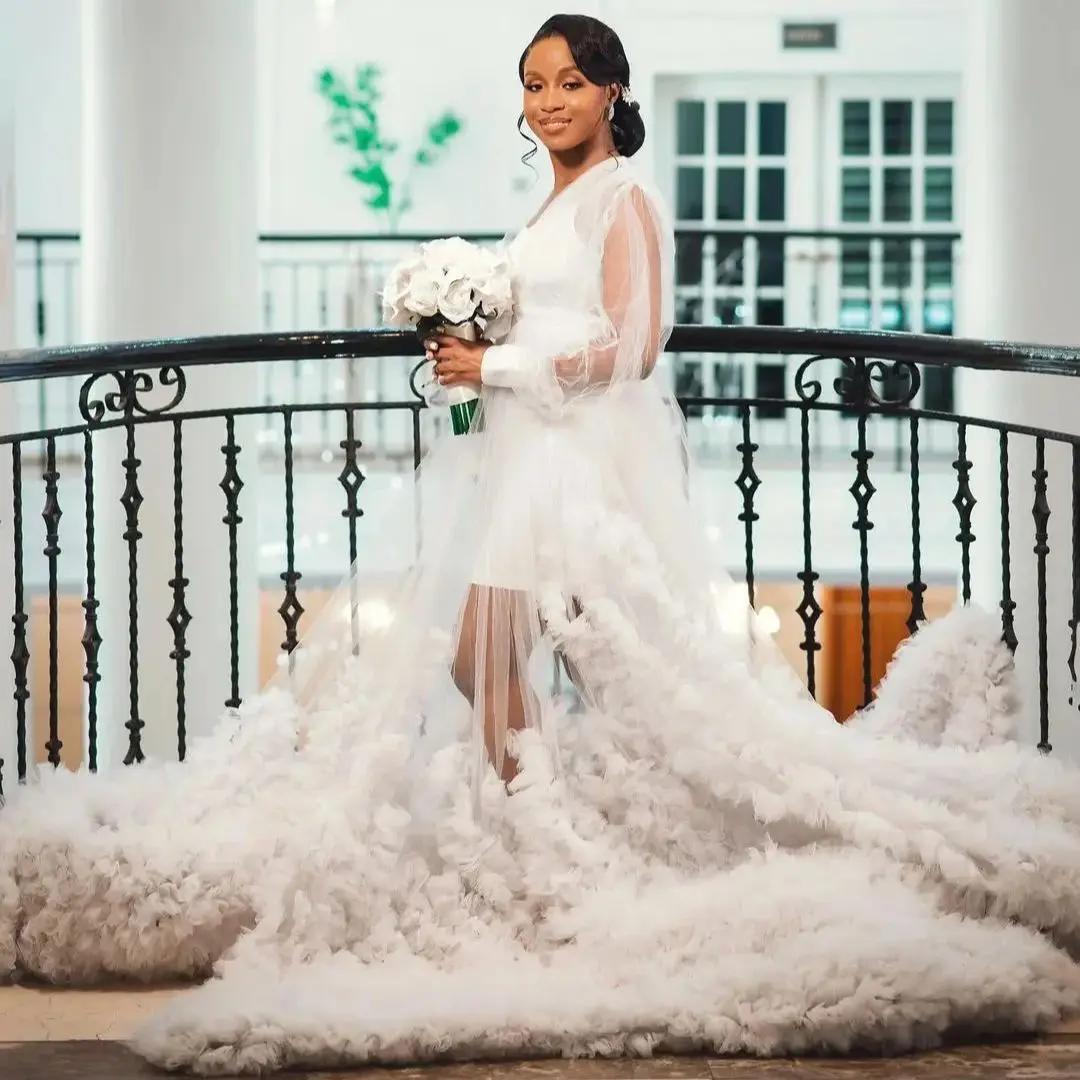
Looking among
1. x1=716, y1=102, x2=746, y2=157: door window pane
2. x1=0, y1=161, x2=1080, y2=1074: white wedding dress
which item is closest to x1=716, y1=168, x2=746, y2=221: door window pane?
x1=716, y1=102, x2=746, y2=157: door window pane

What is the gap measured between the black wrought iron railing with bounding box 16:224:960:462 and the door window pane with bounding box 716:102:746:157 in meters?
0.60

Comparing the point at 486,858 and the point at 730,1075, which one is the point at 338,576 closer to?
the point at 486,858

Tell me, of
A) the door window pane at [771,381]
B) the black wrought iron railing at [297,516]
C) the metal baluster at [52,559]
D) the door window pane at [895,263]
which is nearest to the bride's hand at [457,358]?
the black wrought iron railing at [297,516]

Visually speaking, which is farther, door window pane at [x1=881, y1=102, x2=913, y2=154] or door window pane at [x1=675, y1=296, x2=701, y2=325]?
door window pane at [x1=881, y1=102, x2=913, y2=154]

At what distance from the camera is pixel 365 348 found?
306 centimetres

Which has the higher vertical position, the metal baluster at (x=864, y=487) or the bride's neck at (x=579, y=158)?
the bride's neck at (x=579, y=158)

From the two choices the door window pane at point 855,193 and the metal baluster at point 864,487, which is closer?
the metal baluster at point 864,487

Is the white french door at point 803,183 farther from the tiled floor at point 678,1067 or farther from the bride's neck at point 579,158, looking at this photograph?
the tiled floor at point 678,1067

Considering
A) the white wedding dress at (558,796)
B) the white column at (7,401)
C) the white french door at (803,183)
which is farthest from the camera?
the white french door at (803,183)

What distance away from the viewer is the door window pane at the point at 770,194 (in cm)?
905

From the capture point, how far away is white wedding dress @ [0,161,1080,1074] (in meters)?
2.21

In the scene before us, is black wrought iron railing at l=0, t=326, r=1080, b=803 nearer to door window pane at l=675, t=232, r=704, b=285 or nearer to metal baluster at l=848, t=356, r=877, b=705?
metal baluster at l=848, t=356, r=877, b=705

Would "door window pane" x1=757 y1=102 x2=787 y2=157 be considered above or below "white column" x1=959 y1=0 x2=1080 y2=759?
above

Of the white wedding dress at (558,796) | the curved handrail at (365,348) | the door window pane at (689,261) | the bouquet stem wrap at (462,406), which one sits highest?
the door window pane at (689,261)
